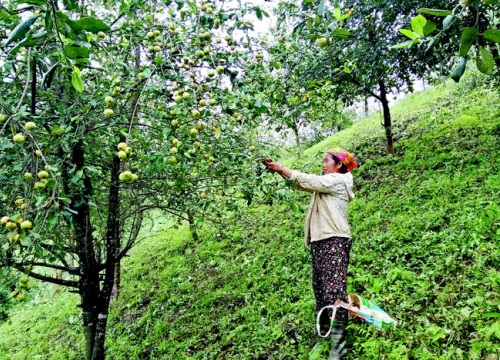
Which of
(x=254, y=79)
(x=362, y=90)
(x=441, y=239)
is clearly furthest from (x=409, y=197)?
(x=254, y=79)

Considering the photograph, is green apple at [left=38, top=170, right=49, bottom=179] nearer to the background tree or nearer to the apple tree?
the apple tree

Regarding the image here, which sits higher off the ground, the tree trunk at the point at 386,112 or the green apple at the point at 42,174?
the green apple at the point at 42,174

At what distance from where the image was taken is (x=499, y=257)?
321cm

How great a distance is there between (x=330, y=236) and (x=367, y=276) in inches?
51.1

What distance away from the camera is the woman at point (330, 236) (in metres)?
2.75

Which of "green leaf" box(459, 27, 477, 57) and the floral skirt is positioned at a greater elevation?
"green leaf" box(459, 27, 477, 57)

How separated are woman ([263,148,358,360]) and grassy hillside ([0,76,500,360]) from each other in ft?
0.88

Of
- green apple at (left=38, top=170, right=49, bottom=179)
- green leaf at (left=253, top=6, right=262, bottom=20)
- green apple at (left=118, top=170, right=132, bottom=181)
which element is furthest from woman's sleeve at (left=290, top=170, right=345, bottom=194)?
green apple at (left=38, top=170, right=49, bottom=179)

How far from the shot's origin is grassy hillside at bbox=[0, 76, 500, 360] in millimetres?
2992

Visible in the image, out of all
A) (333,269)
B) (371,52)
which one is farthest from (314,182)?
(371,52)

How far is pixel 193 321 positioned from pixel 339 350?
7.91 ft

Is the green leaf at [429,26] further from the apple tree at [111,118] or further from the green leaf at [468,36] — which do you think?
the apple tree at [111,118]

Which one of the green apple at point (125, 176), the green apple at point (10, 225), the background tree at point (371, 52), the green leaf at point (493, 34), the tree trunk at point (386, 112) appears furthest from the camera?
the tree trunk at point (386, 112)

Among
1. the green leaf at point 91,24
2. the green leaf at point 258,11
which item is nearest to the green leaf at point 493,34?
the green leaf at point 91,24
